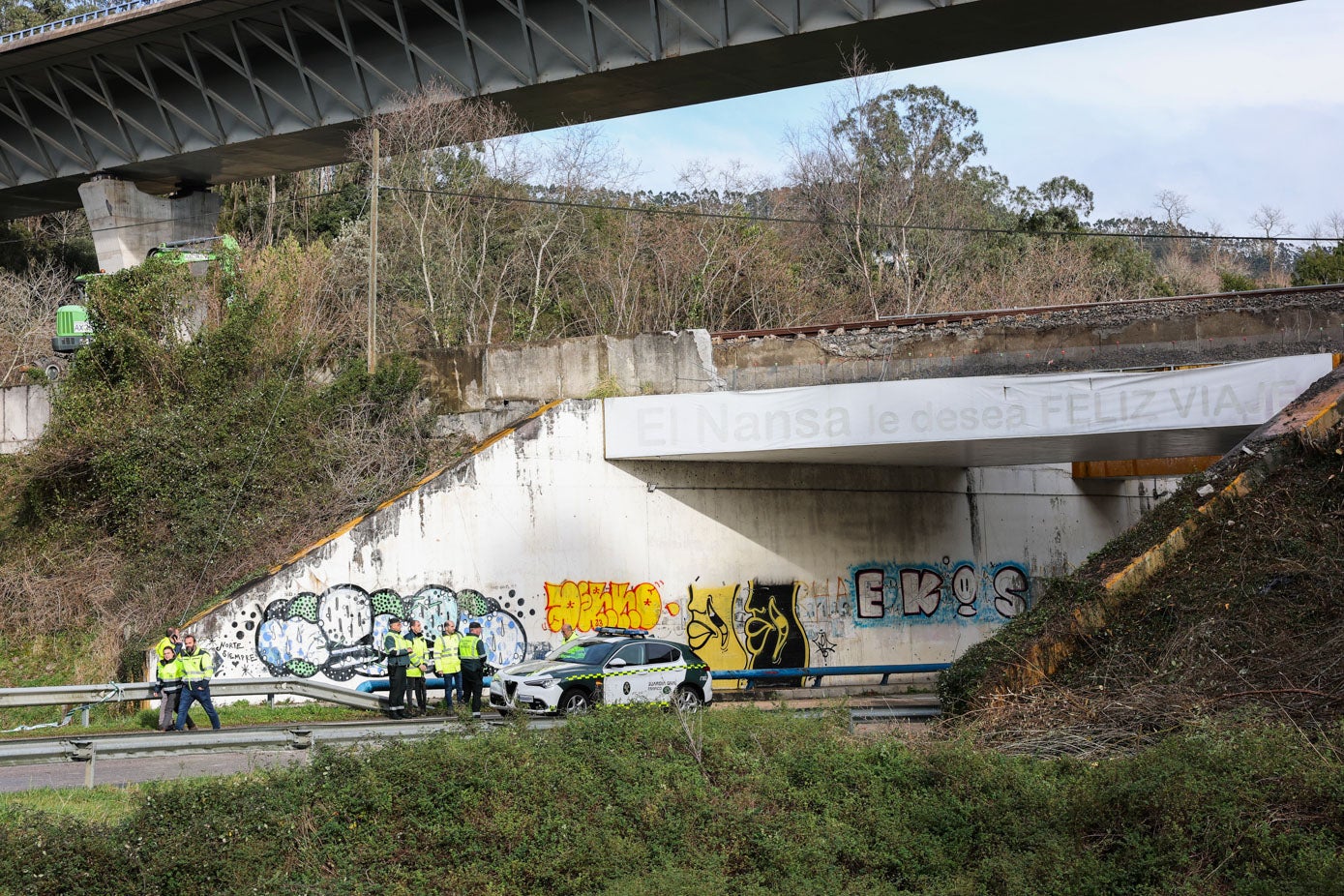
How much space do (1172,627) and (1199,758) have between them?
3.81 m

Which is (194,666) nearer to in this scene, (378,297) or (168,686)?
(168,686)

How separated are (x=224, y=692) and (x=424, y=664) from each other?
2976 millimetres

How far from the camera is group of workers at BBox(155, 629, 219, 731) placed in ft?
56.7

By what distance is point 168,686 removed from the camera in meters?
17.3

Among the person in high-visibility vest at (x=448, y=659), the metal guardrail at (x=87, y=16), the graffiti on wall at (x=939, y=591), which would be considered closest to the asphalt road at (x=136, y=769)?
the person in high-visibility vest at (x=448, y=659)

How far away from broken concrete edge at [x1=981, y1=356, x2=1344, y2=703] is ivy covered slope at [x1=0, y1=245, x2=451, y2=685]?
13920 millimetres

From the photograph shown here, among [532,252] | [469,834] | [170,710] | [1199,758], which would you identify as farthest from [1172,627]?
[532,252]

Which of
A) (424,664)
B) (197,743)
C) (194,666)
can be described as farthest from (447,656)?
(197,743)

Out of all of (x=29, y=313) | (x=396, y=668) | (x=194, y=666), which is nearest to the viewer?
(x=194, y=666)

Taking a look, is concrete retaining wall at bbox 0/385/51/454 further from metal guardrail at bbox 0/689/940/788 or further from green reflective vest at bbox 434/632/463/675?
metal guardrail at bbox 0/689/940/788

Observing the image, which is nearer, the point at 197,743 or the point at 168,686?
the point at 197,743

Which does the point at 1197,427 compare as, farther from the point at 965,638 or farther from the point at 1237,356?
the point at 965,638

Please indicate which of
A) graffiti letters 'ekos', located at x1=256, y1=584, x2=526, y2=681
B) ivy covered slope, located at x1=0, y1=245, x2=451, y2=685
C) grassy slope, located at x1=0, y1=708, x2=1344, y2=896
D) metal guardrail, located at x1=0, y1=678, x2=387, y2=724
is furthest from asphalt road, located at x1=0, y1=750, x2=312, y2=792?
ivy covered slope, located at x1=0, y1=245, x2=451, y2=685

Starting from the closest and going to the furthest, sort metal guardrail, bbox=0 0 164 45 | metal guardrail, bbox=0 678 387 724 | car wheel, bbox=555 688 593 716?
1. metal guardrail, bbox=0 678 387 724
2. car wheel, bbox=555 688 593 716
3. metal guardrail, bbox=0 0 164 45
